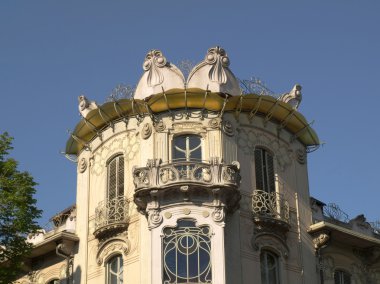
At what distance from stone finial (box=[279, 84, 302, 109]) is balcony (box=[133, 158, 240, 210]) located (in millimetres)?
5105

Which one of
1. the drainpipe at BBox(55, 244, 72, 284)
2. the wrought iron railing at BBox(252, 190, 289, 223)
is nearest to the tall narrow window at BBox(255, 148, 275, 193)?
the wrought iron railing at BBox(252, 190, 289, 223)

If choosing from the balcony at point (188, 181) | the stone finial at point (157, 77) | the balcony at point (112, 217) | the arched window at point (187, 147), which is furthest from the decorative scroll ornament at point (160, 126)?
the balcony at point (112, 217)

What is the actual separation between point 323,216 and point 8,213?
13580 millimetres

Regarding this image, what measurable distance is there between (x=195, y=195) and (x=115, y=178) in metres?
4.49

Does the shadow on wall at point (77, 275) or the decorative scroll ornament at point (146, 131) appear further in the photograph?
the shadow on wall at point (77, 275)

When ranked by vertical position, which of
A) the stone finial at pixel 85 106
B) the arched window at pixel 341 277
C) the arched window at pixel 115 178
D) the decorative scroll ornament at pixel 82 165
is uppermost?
the stone finial at pixel 85 106

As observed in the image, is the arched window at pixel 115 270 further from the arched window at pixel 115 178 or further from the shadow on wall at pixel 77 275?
the arched window at pixel 115 178

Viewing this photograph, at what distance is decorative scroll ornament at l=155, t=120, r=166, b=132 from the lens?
118 feet

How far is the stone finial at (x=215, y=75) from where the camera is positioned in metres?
36.3

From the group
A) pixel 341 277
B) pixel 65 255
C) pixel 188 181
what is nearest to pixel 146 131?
pixel 188 181

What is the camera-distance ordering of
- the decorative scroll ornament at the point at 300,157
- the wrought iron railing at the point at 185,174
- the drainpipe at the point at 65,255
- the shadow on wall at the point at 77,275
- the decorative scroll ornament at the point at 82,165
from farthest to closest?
the decorative scroll ornament at the point at 82,165
the decorative scroll ornament at the point at 300,157
the drainpipe at the point at 65,255
the shadow on wall at the point at 77,275
the wrought iron railing at the point at 185,174

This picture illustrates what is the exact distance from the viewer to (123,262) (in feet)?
114

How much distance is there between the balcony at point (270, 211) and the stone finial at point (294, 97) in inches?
159

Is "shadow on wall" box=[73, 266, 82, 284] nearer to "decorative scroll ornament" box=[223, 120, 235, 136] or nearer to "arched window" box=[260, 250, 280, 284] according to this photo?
"arched window" box=[260, 250, 280, 284]
